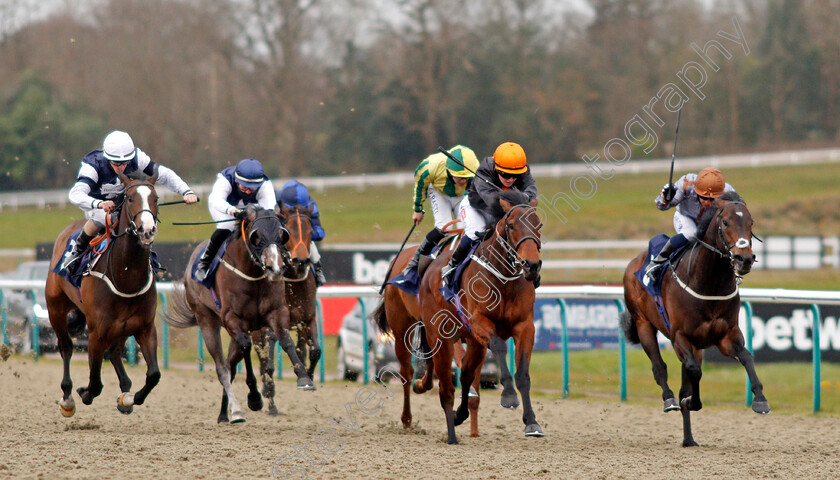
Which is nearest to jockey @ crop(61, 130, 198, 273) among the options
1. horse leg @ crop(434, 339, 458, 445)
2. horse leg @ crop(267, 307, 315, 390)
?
horse leg @ crop(267, 307, 315, 390)

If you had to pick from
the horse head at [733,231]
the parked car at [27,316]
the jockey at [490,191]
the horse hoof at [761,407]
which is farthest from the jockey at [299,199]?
the parked car at [27,316]

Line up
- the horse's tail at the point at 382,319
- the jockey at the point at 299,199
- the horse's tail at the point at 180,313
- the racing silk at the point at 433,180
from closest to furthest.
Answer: the racing silk at the point at 433,180
the jockey at the point at 299,199
the horse's tail at the point at 180,313
the horse's tail at the point at 382,319

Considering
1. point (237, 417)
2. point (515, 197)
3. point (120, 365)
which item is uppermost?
point (515, 197)

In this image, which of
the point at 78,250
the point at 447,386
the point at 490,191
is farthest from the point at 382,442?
the point at 78,250

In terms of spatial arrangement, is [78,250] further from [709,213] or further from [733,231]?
[733,231]

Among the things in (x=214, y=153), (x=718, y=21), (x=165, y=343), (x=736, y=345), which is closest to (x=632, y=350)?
(x=165, y=343)

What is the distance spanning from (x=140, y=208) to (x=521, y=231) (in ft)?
8.84

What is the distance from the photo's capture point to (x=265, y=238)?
7453mm

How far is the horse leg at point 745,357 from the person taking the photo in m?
6.41

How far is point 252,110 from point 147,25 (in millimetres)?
4214

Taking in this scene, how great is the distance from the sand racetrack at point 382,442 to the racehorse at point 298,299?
501mm

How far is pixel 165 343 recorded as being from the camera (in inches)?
509

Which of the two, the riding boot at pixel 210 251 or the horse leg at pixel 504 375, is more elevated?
the riding boot at pixel 210 251

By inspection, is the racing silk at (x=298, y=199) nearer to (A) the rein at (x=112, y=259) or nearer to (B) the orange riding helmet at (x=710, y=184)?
(A) the rein at (x=112, y=259)
